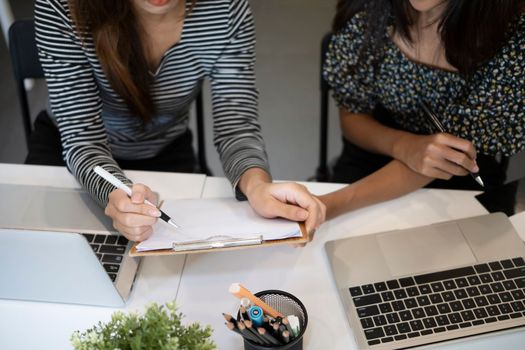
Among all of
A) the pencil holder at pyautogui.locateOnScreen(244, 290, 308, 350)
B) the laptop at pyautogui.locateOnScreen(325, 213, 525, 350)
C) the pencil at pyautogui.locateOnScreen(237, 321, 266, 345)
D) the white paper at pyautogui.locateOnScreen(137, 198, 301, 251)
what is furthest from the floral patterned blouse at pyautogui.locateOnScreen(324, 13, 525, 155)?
the pencil at pyautogui.locateOnScreen(237, 321, 266, 345)

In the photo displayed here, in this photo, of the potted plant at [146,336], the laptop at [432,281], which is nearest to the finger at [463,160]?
the laptop at [432,281]

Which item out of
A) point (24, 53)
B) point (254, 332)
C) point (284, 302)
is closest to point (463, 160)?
point (284, 302)

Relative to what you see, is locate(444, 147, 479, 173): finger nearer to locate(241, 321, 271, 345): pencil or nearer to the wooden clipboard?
the wooden clipboard

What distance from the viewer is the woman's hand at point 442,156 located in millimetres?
1137

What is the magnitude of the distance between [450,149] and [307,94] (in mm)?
1666

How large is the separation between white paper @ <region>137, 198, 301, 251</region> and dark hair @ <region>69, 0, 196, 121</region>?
12.5 inches

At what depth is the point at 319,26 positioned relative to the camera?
319 centimetres

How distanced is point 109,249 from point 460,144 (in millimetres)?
698

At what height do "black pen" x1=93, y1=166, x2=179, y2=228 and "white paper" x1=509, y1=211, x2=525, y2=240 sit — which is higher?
"black pen" x1=93, y1=166, x2=179, y2=228

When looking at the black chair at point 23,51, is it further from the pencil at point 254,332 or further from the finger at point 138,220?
the pencil at point 254,332

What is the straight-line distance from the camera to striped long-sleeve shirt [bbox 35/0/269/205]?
1179 mm

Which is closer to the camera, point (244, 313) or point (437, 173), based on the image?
point (244, 313)

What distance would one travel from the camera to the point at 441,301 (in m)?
0.94

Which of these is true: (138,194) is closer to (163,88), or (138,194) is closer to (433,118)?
(163,88)
